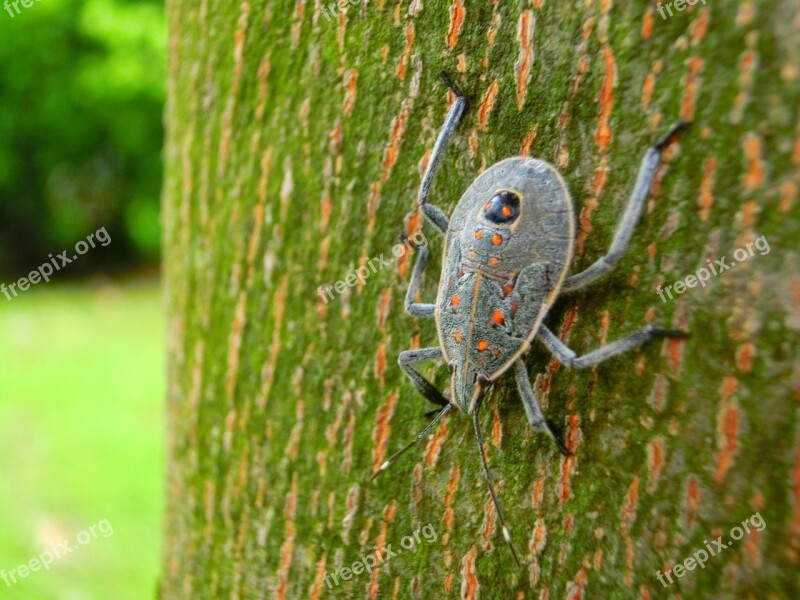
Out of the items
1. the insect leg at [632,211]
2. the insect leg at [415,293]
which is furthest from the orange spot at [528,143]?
the insect leg at [415,293]

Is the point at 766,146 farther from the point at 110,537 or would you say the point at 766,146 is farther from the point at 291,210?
the point at 110,537

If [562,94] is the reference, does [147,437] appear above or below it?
above

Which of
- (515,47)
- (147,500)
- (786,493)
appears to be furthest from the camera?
(147,500)

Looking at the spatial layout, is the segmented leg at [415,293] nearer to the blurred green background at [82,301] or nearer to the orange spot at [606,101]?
the orange spot at [606,101]

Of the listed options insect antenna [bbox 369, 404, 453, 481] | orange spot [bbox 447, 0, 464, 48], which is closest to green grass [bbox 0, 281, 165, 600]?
insect antenna [bbox 369, 404, 453, 481]

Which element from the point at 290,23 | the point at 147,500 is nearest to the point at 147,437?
the point at 147,500

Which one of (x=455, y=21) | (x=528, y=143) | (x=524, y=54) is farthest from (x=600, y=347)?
(x=455, y=21)
